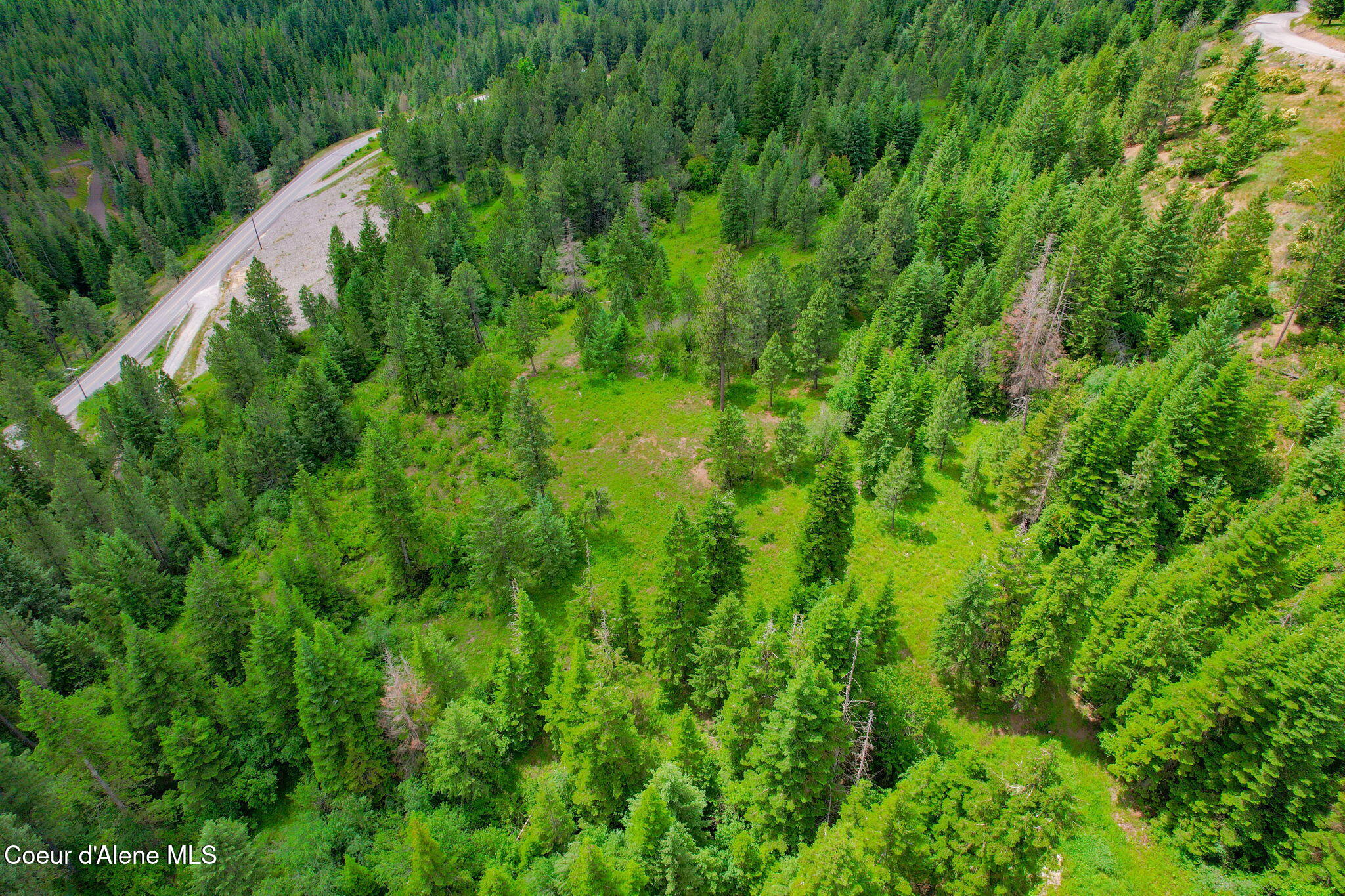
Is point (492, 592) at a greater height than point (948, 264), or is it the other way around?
point (948, 264)

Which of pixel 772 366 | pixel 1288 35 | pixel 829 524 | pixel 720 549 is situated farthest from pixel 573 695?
pixel 1288 35

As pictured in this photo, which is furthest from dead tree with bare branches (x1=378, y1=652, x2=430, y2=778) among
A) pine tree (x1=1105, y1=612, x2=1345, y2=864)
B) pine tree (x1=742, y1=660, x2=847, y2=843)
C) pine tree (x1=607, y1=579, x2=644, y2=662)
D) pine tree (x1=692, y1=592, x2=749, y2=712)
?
pine tree (x1=1105, y1=612, x2=1345, y2=864)

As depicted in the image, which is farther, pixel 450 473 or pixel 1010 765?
pixel 450 473

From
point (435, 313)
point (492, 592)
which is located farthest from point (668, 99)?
point (492, 592)

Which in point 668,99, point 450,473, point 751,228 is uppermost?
point 668,99

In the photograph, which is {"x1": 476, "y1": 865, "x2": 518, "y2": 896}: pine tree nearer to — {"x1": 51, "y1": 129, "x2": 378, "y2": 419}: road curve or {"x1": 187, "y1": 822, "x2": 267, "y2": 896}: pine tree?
{"x1": 187, "y1": 822, "x2": 267, "y2": 896}: pine tree

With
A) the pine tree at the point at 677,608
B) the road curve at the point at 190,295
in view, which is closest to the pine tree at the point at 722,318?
the pine tree at the point at 677,608

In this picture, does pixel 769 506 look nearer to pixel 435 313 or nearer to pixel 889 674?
pixel 889 674
